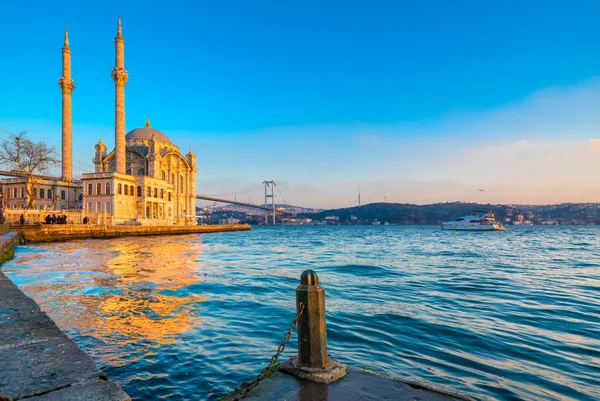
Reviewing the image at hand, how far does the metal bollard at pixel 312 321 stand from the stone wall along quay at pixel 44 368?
1.25 metres

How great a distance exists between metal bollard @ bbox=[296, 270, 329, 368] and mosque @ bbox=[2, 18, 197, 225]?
36594mm

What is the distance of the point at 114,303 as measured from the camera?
6.55 metres

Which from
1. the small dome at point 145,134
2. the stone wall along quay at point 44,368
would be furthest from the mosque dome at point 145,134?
the stone wall along quay at point 44,368

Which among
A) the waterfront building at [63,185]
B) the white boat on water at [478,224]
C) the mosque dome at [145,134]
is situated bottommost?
the white boat on water at [478,224]

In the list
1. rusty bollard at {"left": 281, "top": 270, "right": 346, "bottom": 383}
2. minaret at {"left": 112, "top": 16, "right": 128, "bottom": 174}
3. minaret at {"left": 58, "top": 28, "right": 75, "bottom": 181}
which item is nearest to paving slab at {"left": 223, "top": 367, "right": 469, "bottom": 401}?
rusty bollard at {"left": 281, "top": 270, "right": 346, "bottom": 383}

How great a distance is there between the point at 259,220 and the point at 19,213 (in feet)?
347

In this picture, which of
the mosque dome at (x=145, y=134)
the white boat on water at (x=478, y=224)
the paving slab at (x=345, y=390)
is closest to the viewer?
the paving slab at (x=345, y=390)

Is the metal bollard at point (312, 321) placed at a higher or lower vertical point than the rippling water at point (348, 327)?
higher

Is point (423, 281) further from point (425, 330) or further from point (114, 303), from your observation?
point (114, 303)

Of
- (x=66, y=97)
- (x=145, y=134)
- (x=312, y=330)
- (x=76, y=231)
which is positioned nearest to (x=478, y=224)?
(x=145, y=134)

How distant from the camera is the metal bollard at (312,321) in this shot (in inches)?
110

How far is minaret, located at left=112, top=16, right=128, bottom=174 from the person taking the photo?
4250 centimetres

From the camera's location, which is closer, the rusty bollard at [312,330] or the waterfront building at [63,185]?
the rusty bollard at [312,330]

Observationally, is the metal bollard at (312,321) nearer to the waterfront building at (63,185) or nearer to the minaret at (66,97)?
the waterfront building at (63,185)
